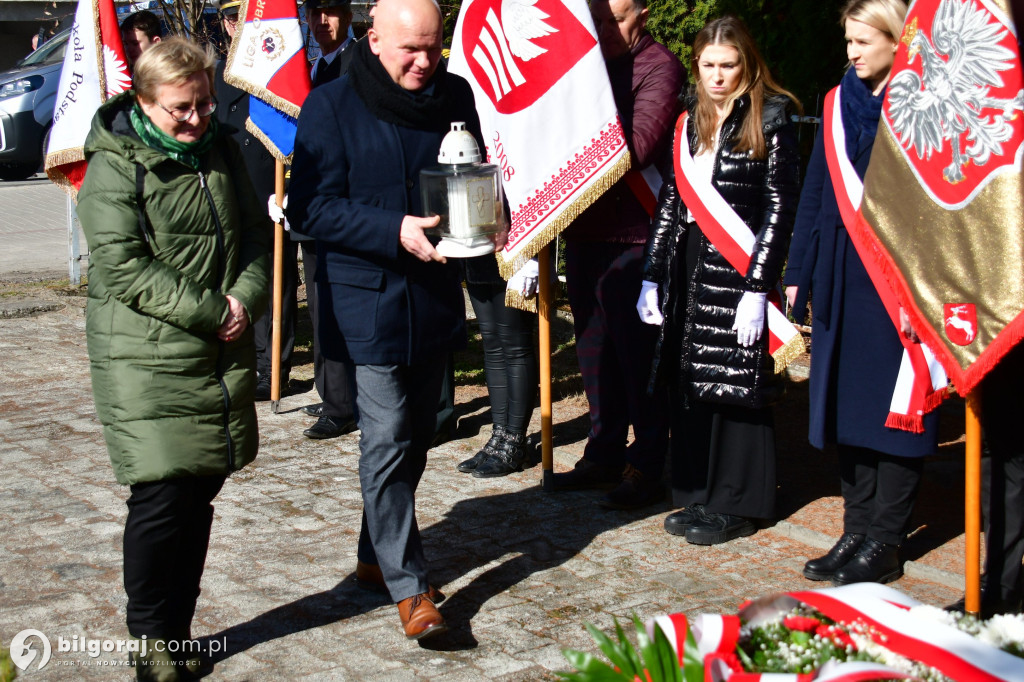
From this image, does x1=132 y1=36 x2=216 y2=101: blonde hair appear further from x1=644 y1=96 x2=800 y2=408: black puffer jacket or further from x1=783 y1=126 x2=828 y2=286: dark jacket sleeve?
x1=783 y1=126 x2=828 y2=286: dark jacket sleeve

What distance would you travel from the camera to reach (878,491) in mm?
4648

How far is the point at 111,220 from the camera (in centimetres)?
372

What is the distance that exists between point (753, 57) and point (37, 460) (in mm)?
4111

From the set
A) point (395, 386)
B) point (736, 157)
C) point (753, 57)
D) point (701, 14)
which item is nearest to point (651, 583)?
point (395, 386)

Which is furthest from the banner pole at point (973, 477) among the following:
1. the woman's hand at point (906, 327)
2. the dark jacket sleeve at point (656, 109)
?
the dark jacket sleeve at point (656, 109)

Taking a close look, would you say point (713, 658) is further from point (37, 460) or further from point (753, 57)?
point (37, 460)

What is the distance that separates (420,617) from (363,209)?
1396 millimetres

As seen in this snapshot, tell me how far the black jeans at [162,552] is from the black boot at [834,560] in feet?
7.52

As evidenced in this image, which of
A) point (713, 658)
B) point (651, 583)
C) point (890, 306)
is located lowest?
point (651, 583)

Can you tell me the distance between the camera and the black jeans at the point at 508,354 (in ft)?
20.0

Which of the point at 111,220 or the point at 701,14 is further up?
the point at 701,14

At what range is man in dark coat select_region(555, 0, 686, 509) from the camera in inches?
213

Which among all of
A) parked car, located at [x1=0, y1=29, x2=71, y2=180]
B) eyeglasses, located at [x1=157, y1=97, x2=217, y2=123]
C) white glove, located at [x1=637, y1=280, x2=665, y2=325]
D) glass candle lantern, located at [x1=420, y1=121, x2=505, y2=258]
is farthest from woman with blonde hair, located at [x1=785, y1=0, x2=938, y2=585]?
parked car, located at [x1=0, y1=29, x2=71, y2=180]

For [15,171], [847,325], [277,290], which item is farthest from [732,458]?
[15,171]
